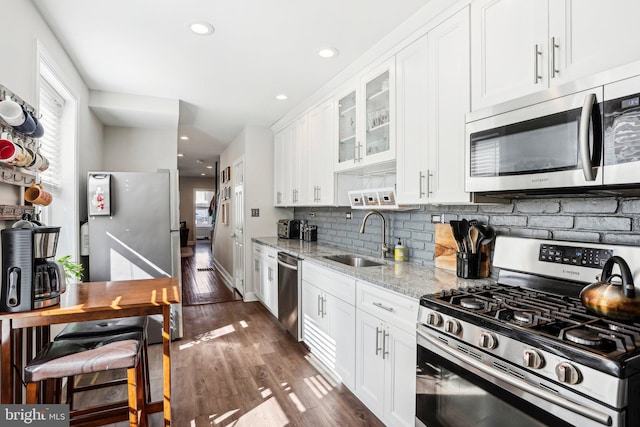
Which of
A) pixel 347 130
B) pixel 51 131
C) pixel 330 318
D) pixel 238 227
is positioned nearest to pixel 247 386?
pixel 330 318

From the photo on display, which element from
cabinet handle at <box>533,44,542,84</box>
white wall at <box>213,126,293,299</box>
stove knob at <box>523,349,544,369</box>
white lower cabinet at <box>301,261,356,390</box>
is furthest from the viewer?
white wall at <box>213,126,293,299</box>

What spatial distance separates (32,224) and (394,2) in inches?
92.2

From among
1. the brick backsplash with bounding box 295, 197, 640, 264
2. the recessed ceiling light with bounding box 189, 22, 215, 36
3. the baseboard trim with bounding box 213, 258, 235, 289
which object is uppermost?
the recessed ceiling light with bounding box 189, 22, 215, 36

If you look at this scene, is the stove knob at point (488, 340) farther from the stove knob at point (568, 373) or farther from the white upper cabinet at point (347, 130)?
the white upper cabinet at point (347, 130)

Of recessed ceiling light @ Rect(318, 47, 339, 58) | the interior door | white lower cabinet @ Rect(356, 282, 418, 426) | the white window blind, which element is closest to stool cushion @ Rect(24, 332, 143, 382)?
white lower cabinet @ Rect(356, 282, 418, 426)

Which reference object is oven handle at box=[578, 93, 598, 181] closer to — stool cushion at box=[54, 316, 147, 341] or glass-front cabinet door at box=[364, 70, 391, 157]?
glass-front cabinet door at box=[364, 70, 391, 157]

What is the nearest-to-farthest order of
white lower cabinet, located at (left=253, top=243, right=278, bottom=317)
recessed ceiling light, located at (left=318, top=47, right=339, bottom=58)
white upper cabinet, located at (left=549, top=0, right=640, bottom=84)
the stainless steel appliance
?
white upper cabinet, located at (left=549, top=0, right=640, bottom=84), recessed ceiling light, located at (left=318, top=47, right=339, bottom=58), white lower cabinet, located at (left=253, top=243, right=278, bottom=317), the stainless steel appliance

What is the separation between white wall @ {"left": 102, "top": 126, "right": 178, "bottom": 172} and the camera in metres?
4.33

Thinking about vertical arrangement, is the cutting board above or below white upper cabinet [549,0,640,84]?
below

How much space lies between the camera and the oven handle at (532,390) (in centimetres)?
97

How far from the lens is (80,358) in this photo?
154 centimetres

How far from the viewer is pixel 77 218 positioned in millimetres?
3234

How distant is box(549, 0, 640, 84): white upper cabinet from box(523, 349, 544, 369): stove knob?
3.53 ft

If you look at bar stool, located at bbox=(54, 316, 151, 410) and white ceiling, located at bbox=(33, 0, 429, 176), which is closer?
bar stool, located at bbox=(54, 316, 151, 410)
